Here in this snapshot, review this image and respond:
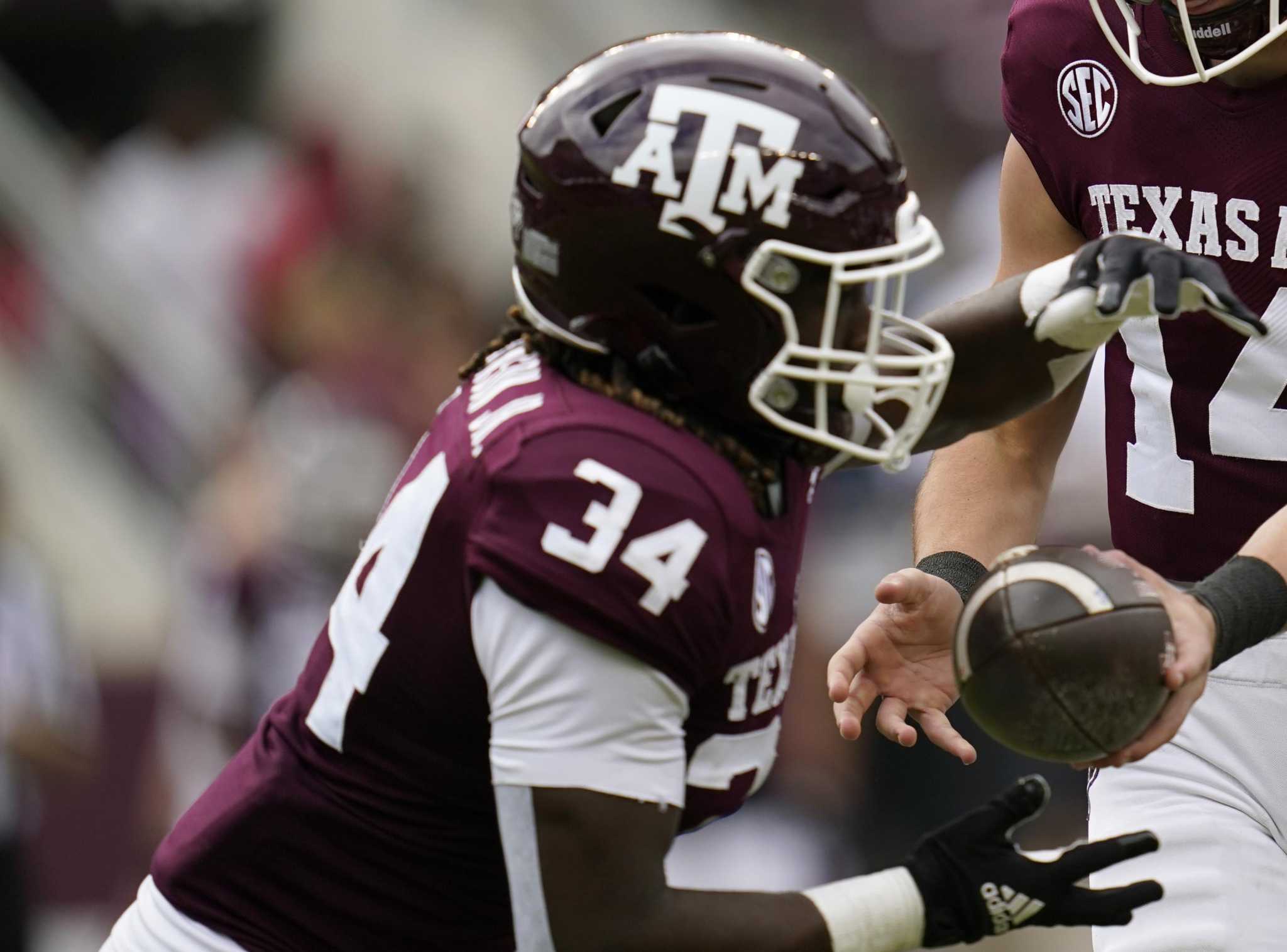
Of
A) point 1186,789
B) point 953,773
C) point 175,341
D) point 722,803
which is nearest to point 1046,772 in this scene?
point 953,773

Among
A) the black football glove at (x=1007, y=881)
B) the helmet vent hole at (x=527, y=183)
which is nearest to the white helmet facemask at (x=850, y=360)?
the helmet vent hole at (x=527, y=183)

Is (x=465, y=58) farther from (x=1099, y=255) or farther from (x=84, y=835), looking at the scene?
(x=1099, y=255)

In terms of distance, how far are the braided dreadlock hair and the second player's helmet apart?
0.02m

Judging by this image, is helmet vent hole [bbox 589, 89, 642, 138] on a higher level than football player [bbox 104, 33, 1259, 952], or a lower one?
higher

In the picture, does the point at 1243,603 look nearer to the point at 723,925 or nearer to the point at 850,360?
the point at 850,360

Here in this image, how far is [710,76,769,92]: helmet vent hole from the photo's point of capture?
6.39ft

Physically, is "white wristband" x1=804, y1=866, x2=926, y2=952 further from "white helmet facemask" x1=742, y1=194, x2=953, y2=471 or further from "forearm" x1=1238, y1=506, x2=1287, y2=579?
"forearm" x1=1238, y1=506, x2=1287, y2=579

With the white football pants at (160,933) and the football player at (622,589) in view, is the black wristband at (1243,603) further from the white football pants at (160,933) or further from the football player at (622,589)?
the white football pants at (160,933)

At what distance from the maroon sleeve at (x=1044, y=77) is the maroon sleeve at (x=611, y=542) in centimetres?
121

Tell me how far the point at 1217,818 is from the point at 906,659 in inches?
18.7

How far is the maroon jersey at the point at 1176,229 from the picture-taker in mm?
2555

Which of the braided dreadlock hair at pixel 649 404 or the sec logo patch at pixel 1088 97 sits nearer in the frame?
the braided dreadlock hair at pixel 649 404

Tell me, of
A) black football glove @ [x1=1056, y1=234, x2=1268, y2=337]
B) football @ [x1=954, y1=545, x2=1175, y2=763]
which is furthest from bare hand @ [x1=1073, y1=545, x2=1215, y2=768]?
black football glove @ [x1=1056, y1=234, x2=1268, y2=337]

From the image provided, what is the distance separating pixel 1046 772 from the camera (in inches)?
195
